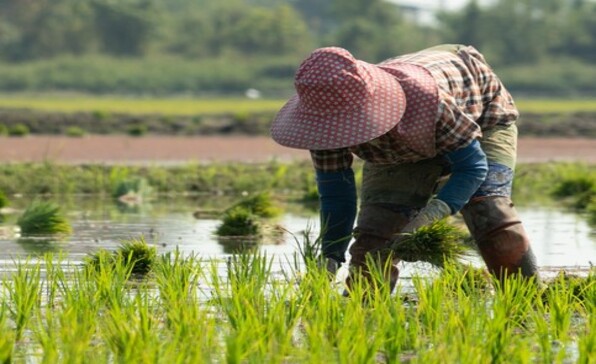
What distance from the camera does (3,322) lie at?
19.0ft

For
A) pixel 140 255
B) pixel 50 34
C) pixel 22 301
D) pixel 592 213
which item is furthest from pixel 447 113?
pixel 50 34

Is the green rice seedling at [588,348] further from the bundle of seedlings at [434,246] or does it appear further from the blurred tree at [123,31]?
the blurred tree at [123,31]

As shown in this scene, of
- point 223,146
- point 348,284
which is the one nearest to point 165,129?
point 223,146

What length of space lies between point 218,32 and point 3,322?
7496 cm

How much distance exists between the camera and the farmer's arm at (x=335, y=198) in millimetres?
6871

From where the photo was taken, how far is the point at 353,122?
6301mm

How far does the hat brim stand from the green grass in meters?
0.58

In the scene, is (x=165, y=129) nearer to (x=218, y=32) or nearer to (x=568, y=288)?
(x=568, y=288)

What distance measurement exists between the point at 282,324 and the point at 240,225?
488 cm

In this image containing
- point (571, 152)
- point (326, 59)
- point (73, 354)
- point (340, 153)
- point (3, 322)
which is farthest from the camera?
point (571, 152)

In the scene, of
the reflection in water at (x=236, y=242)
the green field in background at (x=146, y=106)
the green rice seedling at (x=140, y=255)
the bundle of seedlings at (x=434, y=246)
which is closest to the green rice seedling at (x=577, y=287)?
the bundle of seedlings at (x=434, y=246)

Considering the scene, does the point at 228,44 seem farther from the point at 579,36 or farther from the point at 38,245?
the point at 38,245

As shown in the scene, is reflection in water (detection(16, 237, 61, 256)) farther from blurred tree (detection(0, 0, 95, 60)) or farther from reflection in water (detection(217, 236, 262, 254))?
blurred tree (detection(0, 0, 95, 60))

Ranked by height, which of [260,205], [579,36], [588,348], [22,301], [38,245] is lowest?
[588,348]
